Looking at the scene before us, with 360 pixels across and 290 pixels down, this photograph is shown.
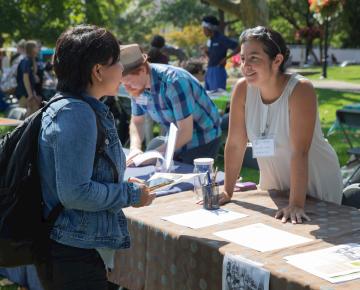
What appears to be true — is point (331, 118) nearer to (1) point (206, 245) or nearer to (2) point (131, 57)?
(2) point (131, 57)

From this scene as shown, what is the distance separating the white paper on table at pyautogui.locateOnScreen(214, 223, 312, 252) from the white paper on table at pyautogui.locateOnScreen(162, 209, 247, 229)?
0.15m

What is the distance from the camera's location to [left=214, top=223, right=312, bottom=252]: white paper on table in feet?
7.68

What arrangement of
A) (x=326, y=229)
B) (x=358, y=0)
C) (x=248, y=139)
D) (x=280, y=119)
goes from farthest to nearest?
(x=358, y=0) → (x=248, y=139) → (x=280, y=119) → (x=326, y=229)

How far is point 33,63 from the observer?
11180 mm

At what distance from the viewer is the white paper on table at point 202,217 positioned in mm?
2678

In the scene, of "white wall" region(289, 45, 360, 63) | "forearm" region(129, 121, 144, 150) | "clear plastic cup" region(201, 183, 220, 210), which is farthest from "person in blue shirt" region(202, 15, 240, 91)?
"white wall" region(289, 45, 360, 63)

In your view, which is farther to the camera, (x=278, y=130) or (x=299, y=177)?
(x=278, y=130)

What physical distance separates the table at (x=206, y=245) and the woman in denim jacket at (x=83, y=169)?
35 centimetres

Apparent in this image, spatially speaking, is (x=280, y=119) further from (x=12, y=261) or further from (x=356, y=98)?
(x=356, y=98)

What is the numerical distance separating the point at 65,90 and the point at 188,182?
1445 mm

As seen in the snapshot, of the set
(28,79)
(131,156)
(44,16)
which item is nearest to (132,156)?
(131,156)

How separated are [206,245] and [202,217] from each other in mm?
356

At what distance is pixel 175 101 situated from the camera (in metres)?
3.77

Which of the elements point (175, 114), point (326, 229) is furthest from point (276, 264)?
point (175, 114)
